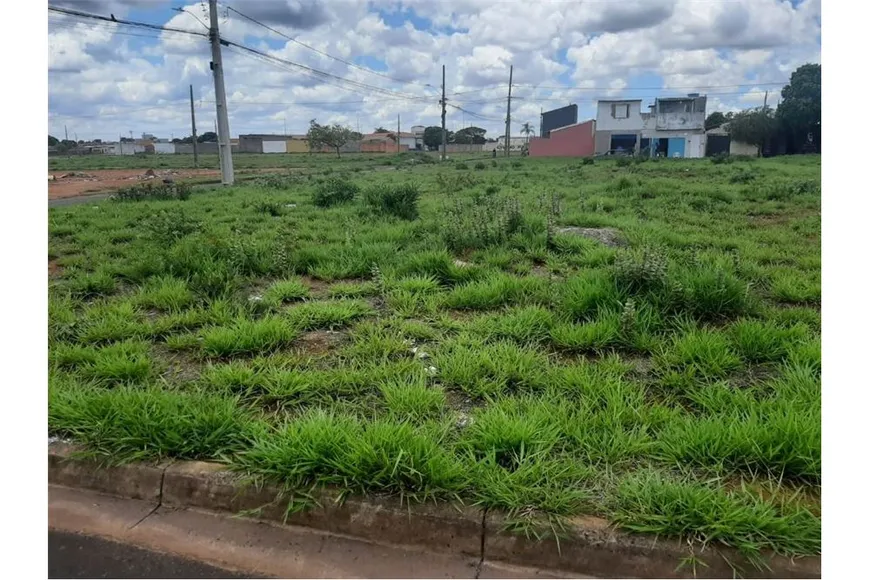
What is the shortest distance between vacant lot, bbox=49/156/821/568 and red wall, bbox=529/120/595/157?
50957 millimetres

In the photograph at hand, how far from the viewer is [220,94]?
646 inches

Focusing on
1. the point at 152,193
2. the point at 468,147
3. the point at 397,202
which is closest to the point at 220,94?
the point at 152,193

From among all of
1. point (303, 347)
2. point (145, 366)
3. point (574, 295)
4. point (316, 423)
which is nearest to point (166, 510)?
point (316, 423)

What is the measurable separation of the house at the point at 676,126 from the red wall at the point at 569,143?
16.4 ft

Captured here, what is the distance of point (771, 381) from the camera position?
2.95 metres

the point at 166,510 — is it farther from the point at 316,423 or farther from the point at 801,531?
the point at 801,531

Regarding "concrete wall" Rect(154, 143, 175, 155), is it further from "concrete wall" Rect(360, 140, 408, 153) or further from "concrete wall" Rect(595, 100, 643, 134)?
"concrete wall" Rect(595, 100, 643, 134)

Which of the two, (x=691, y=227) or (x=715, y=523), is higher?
(x=691, y=227)

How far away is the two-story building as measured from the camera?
5272cm

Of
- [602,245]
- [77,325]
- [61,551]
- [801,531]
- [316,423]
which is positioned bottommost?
[61,551]

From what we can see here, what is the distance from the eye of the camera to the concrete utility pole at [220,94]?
15.9 meters

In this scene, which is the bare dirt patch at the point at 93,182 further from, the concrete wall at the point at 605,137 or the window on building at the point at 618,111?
the window on building at the point at 618,111

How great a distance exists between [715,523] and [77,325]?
3919 mm

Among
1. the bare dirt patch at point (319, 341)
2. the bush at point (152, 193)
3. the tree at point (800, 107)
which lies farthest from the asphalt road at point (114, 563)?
the tree at point (800, 107)
